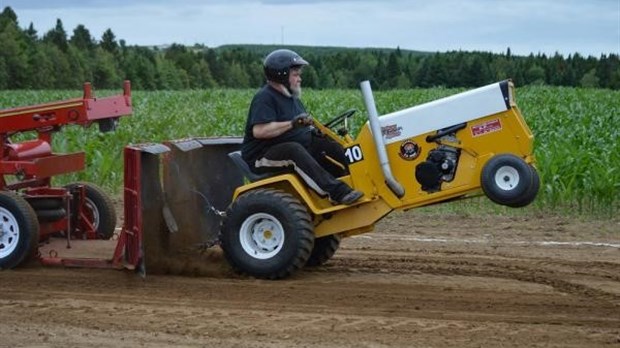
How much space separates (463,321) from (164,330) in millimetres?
1968

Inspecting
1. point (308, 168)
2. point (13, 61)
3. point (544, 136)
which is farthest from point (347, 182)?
point (13, 61)

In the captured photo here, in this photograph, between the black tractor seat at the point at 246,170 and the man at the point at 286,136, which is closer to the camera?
the man at the point at 286,136

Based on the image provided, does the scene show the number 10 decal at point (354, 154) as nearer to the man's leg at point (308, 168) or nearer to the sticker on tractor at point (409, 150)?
the man's leg at point (308, 168)

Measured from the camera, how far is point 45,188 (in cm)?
1084

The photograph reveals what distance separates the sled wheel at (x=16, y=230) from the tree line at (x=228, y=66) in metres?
28.3

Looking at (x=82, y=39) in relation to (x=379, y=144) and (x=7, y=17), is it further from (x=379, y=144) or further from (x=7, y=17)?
(x=379, y=144)

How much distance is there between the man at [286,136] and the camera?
988cm

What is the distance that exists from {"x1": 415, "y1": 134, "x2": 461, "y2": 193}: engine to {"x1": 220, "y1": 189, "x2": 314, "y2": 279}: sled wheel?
100cm

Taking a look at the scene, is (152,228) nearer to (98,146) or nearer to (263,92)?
(263,92)

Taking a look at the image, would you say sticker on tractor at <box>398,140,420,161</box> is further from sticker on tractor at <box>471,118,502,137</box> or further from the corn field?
the corn field

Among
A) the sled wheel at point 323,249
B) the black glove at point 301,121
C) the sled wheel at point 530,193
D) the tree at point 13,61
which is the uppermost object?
the tree at point 13,61

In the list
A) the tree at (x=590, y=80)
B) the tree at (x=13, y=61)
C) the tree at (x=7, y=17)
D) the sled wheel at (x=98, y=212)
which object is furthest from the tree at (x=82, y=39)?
the sled wheel at (x=98, y=212)

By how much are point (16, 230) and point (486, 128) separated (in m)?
3.94

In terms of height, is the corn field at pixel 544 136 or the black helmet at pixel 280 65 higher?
the black helmet at pixel 280 65
